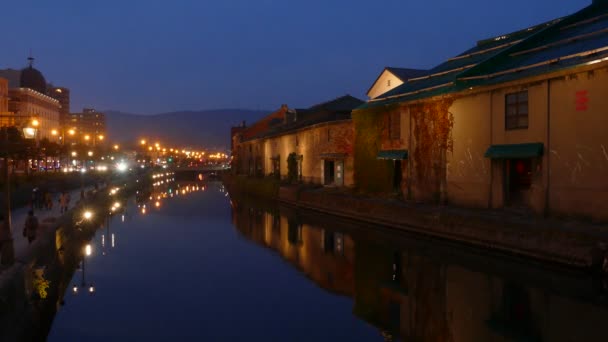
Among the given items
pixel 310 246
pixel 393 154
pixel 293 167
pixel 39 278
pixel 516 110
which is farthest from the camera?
pixel 293 167

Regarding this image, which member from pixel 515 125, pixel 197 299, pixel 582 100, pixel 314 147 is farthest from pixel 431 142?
pixel 314 147

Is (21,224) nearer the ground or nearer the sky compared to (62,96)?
nearer the ground

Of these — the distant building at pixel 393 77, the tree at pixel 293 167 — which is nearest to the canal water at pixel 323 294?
the tree at pixel 293 167

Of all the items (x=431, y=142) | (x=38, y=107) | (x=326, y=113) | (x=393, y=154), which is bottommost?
(x=393, y=154)

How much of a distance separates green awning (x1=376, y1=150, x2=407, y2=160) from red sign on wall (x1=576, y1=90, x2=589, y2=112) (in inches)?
447

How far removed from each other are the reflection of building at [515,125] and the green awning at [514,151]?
0.17ft

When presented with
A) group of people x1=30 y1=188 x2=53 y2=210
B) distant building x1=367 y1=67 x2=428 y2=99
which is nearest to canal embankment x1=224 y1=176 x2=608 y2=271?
group of people x1=30 y1=188 x2=53 y2=210

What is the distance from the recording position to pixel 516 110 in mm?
21766

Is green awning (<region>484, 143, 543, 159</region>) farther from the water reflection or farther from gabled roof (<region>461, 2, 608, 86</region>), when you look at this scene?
the water reflection

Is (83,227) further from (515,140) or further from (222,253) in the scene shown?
(515,140)

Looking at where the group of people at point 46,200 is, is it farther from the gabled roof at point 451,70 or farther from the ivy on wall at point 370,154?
the gabled roof at point 451,70

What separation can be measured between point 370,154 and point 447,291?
60.2ft

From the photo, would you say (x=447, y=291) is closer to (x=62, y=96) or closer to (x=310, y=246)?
(x=310, y=246)

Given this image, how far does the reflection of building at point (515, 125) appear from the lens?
18266 mm
